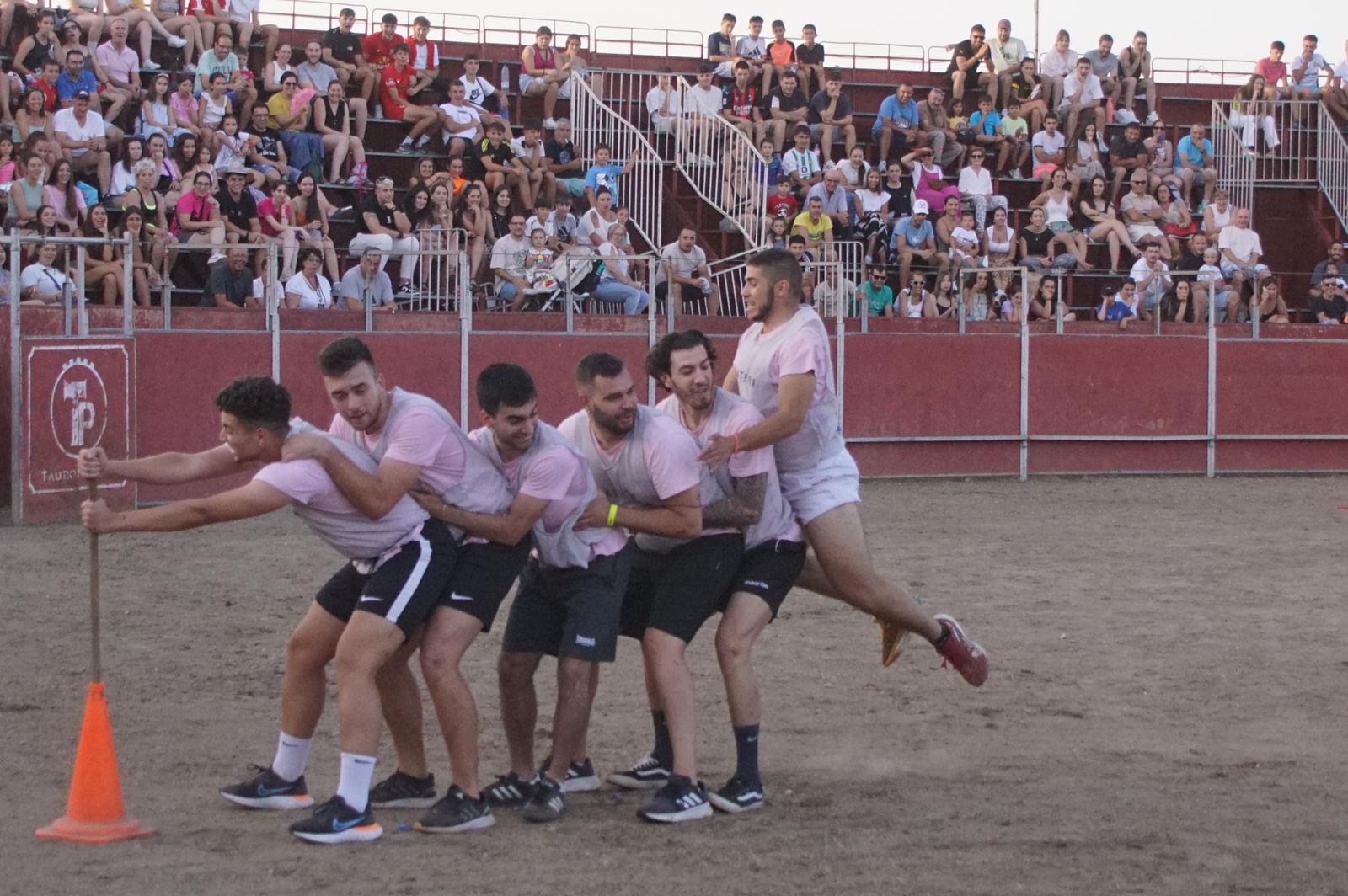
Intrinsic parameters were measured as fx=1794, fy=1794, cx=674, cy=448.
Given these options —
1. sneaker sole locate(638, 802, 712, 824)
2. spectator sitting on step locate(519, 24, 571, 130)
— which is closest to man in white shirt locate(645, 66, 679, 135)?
spectator sitting on step locate(519, 24, 571, 130)

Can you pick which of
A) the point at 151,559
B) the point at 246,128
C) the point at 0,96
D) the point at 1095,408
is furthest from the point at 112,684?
the point at 1095,408

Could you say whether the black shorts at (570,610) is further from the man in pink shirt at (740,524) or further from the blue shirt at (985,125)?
the blue shirt at (985,125)

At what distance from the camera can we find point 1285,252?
25.7m

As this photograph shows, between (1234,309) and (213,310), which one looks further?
(1234,309)

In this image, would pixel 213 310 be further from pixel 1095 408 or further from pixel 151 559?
pixel 1095 408

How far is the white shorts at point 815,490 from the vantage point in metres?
6.81

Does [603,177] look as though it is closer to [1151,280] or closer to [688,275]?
[688,275]

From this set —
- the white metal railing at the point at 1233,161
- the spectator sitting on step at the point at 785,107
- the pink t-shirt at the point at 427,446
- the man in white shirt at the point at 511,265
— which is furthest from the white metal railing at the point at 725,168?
the pink t-shirt at the point at 427,446

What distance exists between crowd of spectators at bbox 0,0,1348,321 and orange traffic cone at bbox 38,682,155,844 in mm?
10151

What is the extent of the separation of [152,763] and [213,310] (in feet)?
32.9

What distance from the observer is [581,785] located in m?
6.51

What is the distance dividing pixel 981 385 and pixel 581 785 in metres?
13.7

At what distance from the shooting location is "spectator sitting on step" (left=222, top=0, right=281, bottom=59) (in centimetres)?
2030

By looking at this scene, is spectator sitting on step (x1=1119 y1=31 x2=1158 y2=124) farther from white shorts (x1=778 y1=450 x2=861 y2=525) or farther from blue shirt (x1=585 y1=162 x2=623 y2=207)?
white shorts (x1=778 y1=450 x2=861 y2=525)
